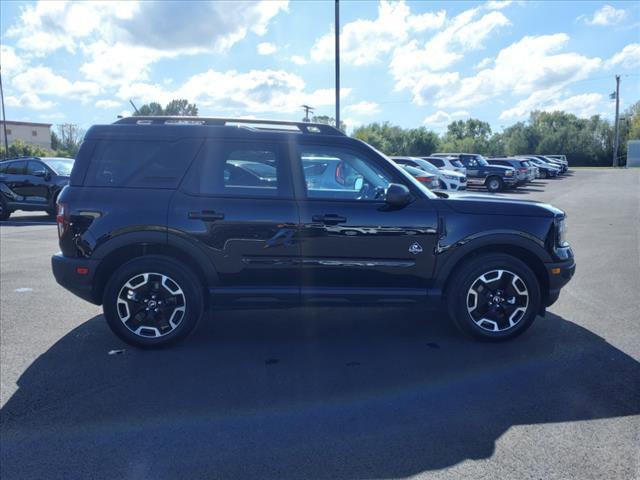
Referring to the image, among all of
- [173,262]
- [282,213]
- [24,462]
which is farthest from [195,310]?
[24,462]

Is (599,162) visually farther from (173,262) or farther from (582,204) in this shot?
(173,262)

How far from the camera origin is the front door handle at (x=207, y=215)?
462 centimetres

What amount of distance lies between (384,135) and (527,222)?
73.1m

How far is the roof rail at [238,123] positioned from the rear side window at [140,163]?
0.98 feet

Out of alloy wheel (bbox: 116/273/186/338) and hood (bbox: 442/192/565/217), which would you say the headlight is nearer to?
hood (bbox: 442/192/565/217)

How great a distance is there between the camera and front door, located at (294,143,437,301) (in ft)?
15.2

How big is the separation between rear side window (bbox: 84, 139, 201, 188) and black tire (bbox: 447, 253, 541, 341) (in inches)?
106

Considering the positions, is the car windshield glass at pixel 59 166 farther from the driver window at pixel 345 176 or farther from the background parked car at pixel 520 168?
the background parked car at pixel 520 168

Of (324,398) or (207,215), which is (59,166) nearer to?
(207,215)

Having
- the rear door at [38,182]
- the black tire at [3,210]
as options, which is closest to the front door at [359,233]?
the rear door at [38,182]

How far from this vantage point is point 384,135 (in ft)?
249

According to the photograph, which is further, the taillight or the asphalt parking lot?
the taillight

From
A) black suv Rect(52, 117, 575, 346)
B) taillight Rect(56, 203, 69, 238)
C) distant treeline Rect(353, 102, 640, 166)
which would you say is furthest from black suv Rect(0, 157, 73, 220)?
distant treeline Rect(353, 102, 640, 166)

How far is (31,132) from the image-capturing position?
3784 inches
